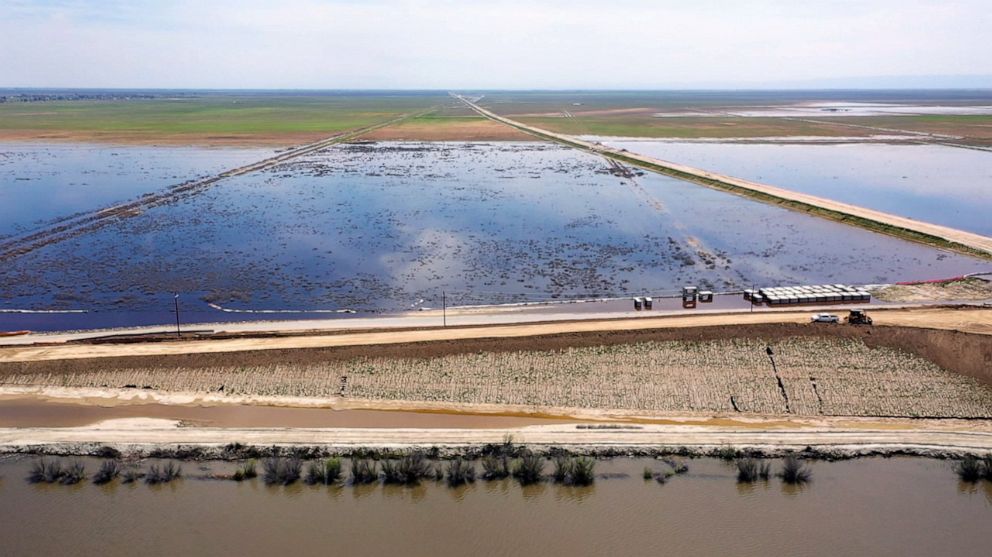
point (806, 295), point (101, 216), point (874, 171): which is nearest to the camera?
point (806, 295)

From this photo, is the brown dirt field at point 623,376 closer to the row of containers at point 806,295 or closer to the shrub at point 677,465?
the shrub at point 677,465

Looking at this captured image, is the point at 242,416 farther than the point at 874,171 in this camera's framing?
No

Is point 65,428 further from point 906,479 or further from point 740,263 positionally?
point 740,263

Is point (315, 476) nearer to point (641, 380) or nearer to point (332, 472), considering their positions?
point (332, 472)

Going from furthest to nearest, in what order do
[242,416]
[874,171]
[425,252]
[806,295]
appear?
[874,171], [425,252], [806,295], [242,416]

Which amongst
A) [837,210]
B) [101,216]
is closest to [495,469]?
[837,210]

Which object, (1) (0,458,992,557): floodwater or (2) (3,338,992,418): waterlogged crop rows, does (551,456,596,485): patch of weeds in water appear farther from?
(2) (3,338,992,418): waterlogged crop rows

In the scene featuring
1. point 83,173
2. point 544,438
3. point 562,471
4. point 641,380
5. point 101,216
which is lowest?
point 562,471
